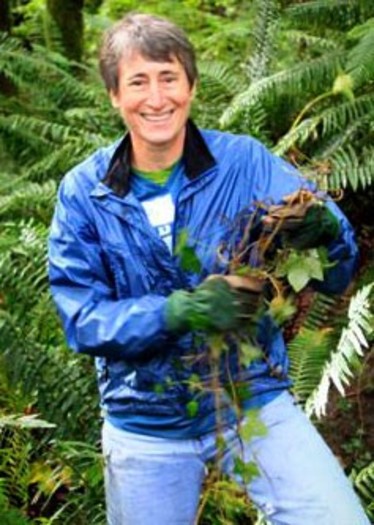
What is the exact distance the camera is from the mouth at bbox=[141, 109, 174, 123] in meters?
2.70

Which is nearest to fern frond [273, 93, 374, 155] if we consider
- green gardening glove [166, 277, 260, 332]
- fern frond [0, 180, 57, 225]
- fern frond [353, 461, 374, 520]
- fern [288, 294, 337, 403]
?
fern [288, 294, 337, 403]

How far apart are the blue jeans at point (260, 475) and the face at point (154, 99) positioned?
0.79 metres

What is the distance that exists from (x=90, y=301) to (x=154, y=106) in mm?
549

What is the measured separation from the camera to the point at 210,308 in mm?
2400

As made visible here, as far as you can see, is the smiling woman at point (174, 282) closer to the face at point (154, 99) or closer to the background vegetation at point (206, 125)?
the face at point (154, 99)

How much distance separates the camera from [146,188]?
2.74m

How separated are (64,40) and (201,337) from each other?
6971 millimetres

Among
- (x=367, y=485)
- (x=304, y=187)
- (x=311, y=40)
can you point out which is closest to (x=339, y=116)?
(x=311, y=40)

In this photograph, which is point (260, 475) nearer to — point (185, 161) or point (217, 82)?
point (185, 161)

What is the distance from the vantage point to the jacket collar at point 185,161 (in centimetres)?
271

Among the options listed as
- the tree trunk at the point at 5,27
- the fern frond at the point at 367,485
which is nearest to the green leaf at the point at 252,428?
the fern frond at the point at 367,485

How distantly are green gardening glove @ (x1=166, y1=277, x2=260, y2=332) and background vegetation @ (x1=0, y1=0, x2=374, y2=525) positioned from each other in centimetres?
63

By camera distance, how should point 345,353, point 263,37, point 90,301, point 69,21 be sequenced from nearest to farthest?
1. point 90,301
2. point 345,353
3. point 263,37
4. point 69,21

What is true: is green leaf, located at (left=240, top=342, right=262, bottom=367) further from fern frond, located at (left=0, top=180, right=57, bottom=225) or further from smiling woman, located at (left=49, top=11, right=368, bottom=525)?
fern frond, located at (left=0, top=180, right=57, bottom=225)
